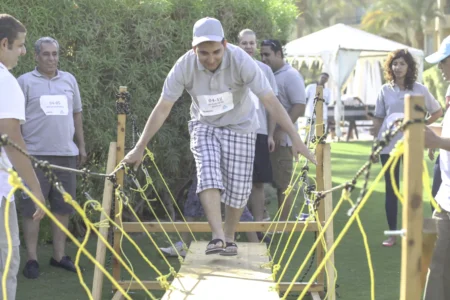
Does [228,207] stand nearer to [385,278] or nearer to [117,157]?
[117,157]

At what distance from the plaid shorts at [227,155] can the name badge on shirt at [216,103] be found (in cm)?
12

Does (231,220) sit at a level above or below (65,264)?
above

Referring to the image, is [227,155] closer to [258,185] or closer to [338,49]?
[258,185]

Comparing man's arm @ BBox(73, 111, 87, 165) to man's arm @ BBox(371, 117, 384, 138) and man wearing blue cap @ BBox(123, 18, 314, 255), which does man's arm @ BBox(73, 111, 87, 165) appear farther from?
man's arm @ BBox(371, 117, 384, 138)

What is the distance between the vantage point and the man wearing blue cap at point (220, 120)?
503cm

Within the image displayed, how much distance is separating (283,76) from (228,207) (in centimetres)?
254

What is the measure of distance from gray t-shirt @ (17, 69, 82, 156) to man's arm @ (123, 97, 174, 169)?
1343 millimetres

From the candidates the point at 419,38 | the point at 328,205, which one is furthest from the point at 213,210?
the point at 419,38

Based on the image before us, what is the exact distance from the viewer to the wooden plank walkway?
4.25m

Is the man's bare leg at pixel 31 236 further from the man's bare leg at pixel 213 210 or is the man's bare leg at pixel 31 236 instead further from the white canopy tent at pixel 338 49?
the white canopy tent at pixel 338 49

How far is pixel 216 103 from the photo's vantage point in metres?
5.22

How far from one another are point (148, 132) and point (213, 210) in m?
0.69

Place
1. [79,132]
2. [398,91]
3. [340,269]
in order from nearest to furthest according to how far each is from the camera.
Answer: [340,269]
[79,132]
[398,91]

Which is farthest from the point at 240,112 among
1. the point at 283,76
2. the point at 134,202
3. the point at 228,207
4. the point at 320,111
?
the point at 134,202
